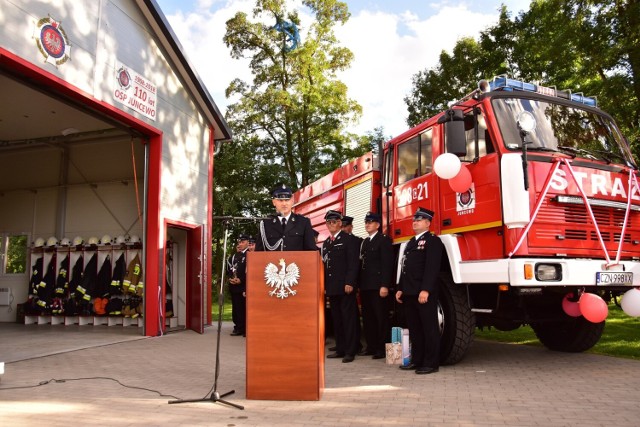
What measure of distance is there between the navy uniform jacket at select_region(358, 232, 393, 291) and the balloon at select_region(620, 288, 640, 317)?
269 centimetres

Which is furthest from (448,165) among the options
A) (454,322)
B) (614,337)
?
(614,337)

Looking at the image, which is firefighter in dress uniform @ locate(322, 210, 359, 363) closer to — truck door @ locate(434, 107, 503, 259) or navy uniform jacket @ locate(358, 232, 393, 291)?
navy uniform jacket @ locate(358, 232, 393, 291)

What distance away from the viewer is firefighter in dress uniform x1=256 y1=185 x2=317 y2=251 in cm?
532

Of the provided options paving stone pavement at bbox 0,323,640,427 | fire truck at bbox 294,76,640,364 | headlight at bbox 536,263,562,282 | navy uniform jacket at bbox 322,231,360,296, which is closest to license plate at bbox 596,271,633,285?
fire truck at bbox 294,76,640,364

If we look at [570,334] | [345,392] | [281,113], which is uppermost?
[281,113]

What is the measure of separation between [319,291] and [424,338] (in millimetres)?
2135

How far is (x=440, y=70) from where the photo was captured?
23.8 m

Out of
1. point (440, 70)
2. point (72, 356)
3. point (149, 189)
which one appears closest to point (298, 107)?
point (440, 70)

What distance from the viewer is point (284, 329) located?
4.75 m

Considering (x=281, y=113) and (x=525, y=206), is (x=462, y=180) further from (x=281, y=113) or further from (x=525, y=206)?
(x=281, y=113)

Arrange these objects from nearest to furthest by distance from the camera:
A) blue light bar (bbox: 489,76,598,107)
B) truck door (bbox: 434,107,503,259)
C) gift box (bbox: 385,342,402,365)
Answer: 1. truck door (bbox: 434,107,503,259)
2. blue light bar (bbox: 489,76,598,107)
3. gift box (bbox: 385,342,402,365)

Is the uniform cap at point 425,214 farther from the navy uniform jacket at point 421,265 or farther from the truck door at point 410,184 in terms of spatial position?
the truck door at point 410,184

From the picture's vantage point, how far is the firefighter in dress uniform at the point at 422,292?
612 cm

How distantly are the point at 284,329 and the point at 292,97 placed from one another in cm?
2155
